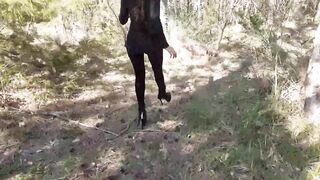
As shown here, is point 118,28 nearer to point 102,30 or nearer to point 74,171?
point 102,30

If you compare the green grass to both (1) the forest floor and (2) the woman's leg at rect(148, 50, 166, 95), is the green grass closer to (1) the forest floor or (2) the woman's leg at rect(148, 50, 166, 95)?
(1) the forest floor

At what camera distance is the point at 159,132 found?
5.14 metres

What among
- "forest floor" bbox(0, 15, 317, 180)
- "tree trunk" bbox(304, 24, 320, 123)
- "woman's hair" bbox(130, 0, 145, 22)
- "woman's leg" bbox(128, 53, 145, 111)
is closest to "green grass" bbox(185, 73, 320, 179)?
"forest floor" bbox(0, 15, 317, 180)

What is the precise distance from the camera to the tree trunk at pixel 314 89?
4.81 metres

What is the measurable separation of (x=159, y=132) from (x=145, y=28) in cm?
154

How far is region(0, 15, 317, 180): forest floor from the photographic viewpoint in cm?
450

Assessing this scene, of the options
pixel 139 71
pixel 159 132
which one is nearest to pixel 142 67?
pixel 139 71

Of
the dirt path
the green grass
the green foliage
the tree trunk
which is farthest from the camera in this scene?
the green foliage

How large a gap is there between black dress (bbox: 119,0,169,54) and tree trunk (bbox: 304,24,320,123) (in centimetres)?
200

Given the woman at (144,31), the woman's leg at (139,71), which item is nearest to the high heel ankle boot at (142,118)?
the woman's leg at (139,71)

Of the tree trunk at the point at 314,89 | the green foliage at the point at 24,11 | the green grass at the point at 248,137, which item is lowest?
the green grass at the point at 248,137

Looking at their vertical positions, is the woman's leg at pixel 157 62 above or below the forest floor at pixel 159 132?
above

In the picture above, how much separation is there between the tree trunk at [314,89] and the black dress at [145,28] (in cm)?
200

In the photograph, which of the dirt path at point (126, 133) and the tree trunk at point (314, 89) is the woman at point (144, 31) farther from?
the tree trunk at point (314, 89)
